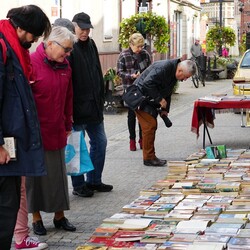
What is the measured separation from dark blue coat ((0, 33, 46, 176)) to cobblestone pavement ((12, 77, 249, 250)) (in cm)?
132

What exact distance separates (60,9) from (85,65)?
14304 millimetres

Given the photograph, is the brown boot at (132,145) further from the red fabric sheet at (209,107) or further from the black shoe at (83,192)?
the black shoe at (83,192)

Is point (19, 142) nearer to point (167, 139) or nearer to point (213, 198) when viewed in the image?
point (213, 198)

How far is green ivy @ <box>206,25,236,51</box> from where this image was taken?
37625 millimetres

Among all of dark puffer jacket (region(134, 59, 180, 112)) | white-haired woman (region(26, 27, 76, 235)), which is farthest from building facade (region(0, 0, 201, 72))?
white-haired woman (region(26, 27, 76, 235))

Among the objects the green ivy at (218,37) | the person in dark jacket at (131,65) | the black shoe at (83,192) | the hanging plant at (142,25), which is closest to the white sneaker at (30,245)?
the black shoe at (83,192)

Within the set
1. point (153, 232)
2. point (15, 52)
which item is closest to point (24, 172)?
point (15, 52)

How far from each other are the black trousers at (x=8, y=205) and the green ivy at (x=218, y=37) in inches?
1304

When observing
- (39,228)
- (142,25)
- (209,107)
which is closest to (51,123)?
(39,228)

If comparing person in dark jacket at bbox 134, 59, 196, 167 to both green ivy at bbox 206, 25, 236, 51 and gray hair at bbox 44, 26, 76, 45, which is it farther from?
green ivy at bbox 206, 25, 236, 51

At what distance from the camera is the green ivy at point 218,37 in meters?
37.6

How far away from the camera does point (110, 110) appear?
699 inches

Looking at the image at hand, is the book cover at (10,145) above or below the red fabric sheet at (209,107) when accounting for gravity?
above

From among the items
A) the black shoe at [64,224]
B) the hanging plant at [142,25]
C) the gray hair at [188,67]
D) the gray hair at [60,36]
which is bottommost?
the black shoe at [64,224]
